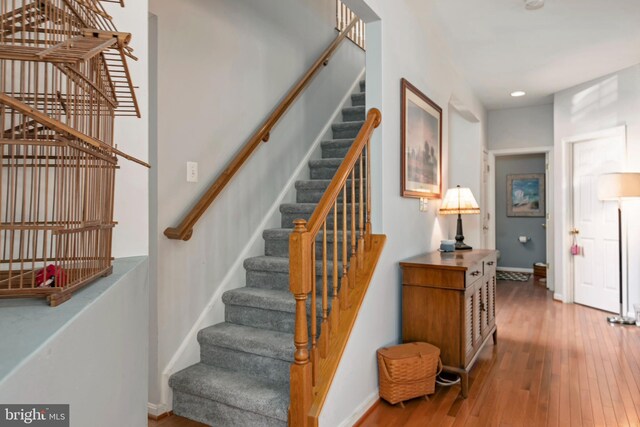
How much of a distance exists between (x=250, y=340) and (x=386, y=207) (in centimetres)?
116

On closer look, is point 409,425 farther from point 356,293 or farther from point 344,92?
point 344,92

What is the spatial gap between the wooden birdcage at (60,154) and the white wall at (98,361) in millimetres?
66

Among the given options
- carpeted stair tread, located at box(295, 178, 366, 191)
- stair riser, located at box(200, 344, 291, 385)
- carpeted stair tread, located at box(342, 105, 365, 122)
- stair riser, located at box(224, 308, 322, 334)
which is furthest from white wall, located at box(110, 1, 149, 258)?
carpeted stair tread, located at box(342, 105, 365, 122)

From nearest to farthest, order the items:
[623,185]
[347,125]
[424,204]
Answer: [424,204]
[347,125]
[623,185]

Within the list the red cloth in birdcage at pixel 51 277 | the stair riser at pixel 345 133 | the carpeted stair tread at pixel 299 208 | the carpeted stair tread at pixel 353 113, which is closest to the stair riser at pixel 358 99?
the carpeted stair tread at pixel 353 113

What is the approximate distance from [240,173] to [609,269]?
4.64m

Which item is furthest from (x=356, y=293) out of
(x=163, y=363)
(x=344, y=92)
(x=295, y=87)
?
(x=344, y=92)

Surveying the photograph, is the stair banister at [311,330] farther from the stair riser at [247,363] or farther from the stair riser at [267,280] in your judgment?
the stair riser at [267,280]

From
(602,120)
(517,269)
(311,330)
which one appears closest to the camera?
(311,330)

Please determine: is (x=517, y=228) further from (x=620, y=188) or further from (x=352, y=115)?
(x=352, y=115)

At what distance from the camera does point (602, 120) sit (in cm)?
495

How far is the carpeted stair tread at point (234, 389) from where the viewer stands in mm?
2010

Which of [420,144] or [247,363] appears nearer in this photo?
[247,363]

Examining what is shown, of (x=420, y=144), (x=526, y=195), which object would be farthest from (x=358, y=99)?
(x=526, y=195)
